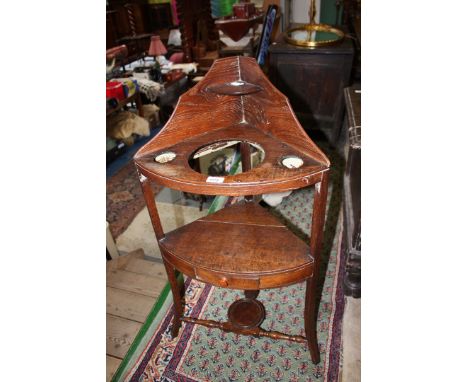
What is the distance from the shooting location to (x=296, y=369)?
1501 mm

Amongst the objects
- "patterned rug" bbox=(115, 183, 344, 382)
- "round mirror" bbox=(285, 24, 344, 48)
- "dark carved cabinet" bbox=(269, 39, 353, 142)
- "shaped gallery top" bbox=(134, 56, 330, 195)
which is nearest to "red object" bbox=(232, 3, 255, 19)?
"round mirror" bbox=(285, 24, 344, 48)

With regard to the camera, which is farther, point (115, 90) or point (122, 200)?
point (115, 90)

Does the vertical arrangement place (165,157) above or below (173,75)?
above

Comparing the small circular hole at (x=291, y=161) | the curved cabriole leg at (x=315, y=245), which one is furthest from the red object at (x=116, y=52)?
the curved cabriole leg at (x=315, y=245)

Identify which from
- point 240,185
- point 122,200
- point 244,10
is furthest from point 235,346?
point 244,10

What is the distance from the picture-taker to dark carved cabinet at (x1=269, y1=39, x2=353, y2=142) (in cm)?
296

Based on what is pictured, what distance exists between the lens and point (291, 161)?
1.12 meters

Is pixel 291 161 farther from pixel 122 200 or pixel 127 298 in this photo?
pixel 122 200

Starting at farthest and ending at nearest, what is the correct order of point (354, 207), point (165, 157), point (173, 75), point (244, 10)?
1. point (244, 10)
2. point (173, 75)
3. point (354, 207)
4. point (165, 157)

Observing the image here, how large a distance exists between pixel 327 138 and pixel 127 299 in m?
2.55

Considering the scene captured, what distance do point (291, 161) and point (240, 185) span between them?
0.23 meters

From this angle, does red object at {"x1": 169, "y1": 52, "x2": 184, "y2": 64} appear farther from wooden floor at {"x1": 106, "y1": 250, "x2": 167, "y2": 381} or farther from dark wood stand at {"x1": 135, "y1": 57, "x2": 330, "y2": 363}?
dark wood stand at {"x1": 135, "y1": 57, "x2": 330, "y2": 363}
